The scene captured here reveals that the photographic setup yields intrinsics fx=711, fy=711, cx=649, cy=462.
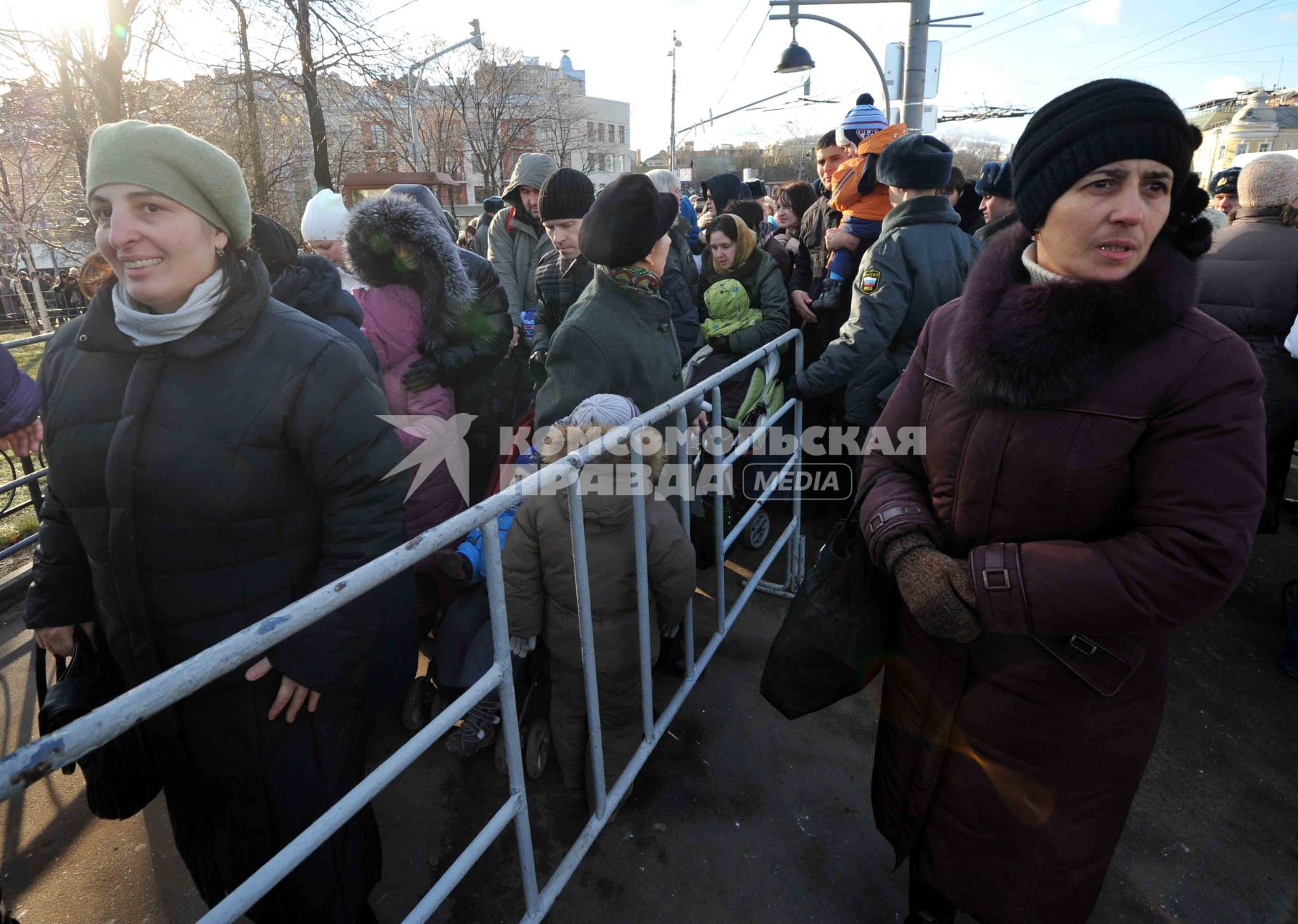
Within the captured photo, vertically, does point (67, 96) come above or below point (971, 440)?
above

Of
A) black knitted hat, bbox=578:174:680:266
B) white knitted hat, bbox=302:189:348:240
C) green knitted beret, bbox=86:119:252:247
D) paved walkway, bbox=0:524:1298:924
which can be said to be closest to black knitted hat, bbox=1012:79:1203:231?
black knitted hat, bbox=578:174:680:266

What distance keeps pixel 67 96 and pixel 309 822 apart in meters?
10.8

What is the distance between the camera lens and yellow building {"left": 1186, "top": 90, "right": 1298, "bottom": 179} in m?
34.7

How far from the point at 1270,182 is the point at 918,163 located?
1.57 m

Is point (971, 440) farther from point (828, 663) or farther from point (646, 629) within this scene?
point (646, 629)

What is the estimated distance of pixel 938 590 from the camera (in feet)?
4.88

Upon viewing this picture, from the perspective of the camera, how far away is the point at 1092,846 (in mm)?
1650

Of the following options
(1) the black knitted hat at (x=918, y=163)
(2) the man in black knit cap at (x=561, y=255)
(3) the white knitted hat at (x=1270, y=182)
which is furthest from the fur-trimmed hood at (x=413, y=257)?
(3) the white knitted hat at (x=1270, y=182)

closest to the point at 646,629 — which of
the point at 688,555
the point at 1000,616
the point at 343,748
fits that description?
the point at 688,555

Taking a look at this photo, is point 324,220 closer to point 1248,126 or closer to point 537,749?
point 537,749

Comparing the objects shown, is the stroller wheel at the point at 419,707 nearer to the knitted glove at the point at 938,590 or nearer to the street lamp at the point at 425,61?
the knitted glove at the point at 938,590

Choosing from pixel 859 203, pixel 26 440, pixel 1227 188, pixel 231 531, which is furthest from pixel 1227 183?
pixel 26 440

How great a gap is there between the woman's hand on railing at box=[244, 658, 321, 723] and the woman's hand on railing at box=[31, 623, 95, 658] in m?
0.55

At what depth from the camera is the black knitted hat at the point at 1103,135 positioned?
1.34m
